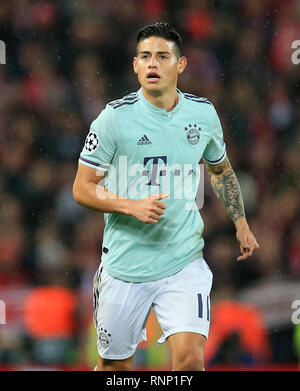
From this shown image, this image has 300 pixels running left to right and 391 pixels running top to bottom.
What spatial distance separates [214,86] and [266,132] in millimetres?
655

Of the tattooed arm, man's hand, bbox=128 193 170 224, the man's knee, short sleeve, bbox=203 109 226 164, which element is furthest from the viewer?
the tattooed arm

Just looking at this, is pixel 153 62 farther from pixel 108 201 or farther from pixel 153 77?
pixel 108 201

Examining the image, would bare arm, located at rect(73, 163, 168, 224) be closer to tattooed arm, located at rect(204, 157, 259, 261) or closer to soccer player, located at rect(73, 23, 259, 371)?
soccer player, located at rect(73, 23, 259, 371)

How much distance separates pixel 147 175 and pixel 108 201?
28 centimetres

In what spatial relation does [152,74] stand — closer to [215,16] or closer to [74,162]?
[74,162]

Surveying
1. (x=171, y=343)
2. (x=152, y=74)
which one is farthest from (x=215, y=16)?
(x=171, y=343)

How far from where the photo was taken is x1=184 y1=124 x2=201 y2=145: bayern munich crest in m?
4.26

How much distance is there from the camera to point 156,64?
13.6 ft

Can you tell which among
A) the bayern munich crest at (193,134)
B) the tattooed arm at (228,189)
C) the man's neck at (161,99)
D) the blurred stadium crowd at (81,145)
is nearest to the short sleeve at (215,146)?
the tattooed arm at (228,189)

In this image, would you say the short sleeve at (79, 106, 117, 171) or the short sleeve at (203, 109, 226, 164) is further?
the short sleeve at (203, 109, 226, 164)

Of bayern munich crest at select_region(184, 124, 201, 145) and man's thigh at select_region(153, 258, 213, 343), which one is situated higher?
bayern munich crest at select_region(184, 124, 201, 145)

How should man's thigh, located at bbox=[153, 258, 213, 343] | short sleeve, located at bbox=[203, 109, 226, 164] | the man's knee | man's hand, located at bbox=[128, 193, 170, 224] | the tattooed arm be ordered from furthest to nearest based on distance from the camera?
1. the tattooed arm
2. short sleeve, located at bbox=[203, 109, 226, 164]
3. man's thigh, located at bbox=[153, 258, 213, 343]
4. the man's knee
5. man's hand, located at bbox=[128, 193, 170, 224]

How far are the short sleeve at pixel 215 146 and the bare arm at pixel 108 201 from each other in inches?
26.9

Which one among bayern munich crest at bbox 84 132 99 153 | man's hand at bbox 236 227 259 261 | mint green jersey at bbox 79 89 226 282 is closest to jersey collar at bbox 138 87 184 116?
mint green jersey at bbox 79 89 226 282
